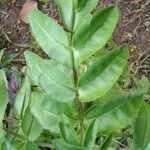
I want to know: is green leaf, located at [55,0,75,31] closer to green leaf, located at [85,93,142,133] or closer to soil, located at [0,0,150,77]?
green leaf, located at [85,93,142,133]

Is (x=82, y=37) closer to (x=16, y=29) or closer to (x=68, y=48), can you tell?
(x=68, y=48)

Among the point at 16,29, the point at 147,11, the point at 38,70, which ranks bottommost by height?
the point at 16,29

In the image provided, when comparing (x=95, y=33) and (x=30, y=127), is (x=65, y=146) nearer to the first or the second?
(x=95, y=33)

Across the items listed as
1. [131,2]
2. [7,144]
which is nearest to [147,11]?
[131,2]

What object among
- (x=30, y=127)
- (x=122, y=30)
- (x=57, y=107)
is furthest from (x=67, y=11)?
(x=122, y=30)

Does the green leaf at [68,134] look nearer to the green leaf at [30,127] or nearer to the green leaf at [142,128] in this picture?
the green leaf at [142,128]

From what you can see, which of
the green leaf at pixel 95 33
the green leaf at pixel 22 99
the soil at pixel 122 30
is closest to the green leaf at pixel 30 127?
the green leaf at pixel 22 99
